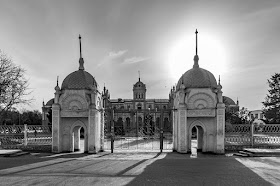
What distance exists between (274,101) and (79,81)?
98.5 feet

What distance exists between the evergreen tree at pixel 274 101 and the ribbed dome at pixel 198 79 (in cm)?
2158

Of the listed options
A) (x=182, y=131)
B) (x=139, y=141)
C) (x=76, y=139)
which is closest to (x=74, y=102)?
(x=76, y=139)

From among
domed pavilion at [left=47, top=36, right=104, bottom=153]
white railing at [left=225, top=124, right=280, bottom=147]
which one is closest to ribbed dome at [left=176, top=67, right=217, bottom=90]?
white railing at [left=225, top=124, right=280, bottom=147]

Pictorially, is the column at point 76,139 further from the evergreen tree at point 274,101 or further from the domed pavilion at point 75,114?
the evergreen tree at point 274,101

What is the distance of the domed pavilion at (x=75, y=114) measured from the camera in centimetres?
1528

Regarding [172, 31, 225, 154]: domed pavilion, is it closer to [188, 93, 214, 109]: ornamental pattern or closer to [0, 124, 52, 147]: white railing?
[188, 93, 214, 109]: ornamental pattern

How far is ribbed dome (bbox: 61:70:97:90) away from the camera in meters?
→ 16.0

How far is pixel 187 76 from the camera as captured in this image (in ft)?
52.6

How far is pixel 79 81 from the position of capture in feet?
52.9

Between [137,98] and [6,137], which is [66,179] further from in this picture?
[137,98]

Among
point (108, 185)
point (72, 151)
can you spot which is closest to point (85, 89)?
point (72, 151)

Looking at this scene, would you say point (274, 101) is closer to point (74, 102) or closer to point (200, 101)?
point (200, 101)

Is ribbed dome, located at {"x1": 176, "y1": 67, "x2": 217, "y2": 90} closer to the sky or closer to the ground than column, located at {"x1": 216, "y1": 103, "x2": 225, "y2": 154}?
closer to the sky

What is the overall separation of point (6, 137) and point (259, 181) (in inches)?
725
